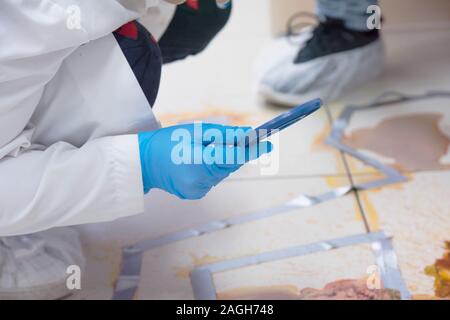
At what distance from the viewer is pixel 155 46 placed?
0.60m

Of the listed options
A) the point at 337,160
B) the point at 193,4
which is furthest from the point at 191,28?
the point at 337,160

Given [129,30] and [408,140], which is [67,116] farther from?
[408,140]

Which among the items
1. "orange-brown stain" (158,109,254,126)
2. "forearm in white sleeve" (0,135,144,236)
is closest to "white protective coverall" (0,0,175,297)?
"forearm in white sleeve" (0,135,144,236)

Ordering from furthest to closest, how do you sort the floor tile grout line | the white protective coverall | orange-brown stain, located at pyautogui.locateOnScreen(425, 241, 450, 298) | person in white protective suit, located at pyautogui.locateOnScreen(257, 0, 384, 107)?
person in white protective suit, located at pyautogui.locateOnScreen(257, 0, 384, 107) < the floor tile grout line < orange-brown stain, located at pyautogui.locateOnScreen(425, 241, 450, 298) < the white protective coverall

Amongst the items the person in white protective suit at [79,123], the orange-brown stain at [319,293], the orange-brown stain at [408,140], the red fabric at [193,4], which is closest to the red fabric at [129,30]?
the person in white protective suit at [79,123]

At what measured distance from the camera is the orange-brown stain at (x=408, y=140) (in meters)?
0.78

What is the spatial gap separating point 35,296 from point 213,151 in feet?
0.79

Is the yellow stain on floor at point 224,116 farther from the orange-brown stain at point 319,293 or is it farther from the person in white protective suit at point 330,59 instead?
the orange-brown stain at point 319,293

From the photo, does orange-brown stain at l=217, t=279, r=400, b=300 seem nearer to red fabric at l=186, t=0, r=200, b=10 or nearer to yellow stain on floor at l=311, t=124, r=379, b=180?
yellow stain on floor at l=311, t=124, r=379, b=180

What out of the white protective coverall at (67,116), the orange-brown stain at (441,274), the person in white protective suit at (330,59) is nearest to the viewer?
the white protective coverall at (67,116)

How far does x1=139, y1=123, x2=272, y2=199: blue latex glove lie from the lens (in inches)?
19.5

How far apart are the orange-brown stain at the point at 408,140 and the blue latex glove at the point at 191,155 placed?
1.11 feet

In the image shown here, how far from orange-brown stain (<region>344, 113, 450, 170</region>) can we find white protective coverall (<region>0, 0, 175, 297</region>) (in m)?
0.35

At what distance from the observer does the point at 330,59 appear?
0.95m
